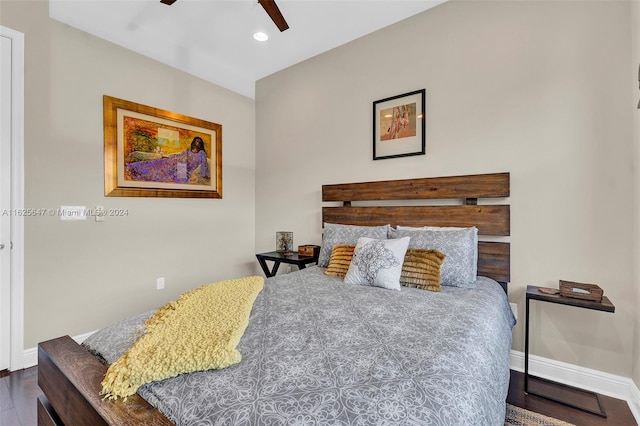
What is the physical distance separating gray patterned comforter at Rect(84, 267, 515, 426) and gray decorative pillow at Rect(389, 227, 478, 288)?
369 millimetres

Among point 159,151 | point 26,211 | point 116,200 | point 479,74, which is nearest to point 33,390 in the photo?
point 26,211

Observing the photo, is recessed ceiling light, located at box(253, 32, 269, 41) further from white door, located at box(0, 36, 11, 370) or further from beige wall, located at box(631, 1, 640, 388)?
beige wall, located at box(631, 1, 640, 388)

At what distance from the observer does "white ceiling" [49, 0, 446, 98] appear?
2547mm

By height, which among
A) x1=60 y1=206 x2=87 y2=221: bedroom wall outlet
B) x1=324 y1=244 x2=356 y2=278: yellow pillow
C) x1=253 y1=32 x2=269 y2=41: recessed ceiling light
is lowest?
x1=324 y1=244 x2=356 y2=278: yellow pillow

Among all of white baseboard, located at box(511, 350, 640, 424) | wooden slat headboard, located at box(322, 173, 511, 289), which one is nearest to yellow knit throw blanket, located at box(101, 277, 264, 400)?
wooden slat headboard, located at box(322, 173, 511, 289)

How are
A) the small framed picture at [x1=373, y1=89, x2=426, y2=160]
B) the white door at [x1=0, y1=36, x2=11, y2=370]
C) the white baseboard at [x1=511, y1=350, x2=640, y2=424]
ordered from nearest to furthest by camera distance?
the white baseboard at [x1=511, y1=350, x2=640, y2=424]
the white door at [x1=0, y1=36, x2=11, y2=370]
the small framed picture at [x1=373, y1=89, x2=426, y2=160]

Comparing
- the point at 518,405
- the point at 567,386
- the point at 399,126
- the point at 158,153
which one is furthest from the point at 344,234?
the point at 158,153

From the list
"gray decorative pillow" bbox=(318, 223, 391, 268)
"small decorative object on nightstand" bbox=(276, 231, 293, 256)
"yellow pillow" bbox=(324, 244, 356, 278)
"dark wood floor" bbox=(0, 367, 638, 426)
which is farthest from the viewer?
"small decorative object on nightstand" bbox=(276, 231, 293, 256)

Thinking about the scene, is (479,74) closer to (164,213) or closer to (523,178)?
(523,178)

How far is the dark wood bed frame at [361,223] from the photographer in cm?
86

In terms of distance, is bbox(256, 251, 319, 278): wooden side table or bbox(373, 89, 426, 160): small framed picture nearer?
bbox(373, 89, 426, 160): small framed picture

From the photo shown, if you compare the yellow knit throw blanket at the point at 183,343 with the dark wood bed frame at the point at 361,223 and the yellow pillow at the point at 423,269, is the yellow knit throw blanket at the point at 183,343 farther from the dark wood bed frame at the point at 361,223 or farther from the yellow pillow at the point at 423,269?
the yellow pillow at the point at 423,269

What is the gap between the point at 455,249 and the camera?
6.80 ft

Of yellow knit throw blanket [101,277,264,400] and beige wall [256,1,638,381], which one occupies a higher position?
beige wall [256,1,638,381]
